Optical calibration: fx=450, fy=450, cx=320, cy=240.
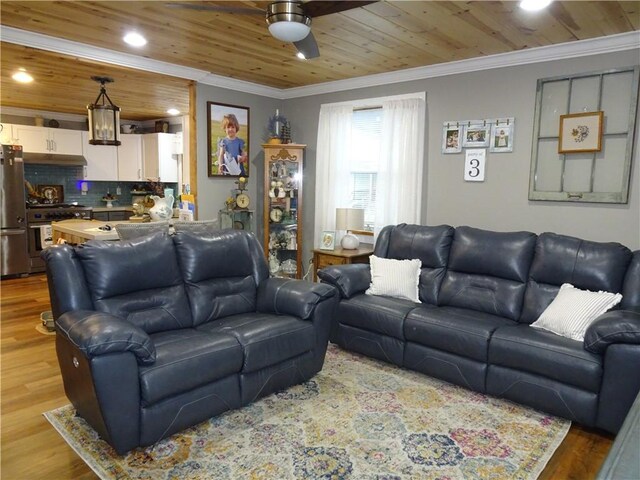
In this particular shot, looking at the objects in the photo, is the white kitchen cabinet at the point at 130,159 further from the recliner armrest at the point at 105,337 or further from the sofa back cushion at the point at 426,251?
the recliner armrest at the point at 105,337

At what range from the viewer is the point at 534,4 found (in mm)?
2707

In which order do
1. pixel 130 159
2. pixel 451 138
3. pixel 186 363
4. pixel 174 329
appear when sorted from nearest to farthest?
pixel 186 363 → pixel 174 329 → pixel 451 138 → pixel 130 159

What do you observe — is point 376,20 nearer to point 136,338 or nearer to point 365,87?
point 365,87

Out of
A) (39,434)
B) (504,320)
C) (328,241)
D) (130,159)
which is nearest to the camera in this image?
(39,434)

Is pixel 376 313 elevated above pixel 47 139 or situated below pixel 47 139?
below

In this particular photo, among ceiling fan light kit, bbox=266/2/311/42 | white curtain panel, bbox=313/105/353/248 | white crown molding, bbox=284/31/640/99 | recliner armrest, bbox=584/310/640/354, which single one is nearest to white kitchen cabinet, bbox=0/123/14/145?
white crown molding, bbox=284/31/640/99

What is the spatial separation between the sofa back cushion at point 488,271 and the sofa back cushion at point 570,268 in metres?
0.08

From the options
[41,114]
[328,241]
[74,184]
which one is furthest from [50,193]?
[328,241]

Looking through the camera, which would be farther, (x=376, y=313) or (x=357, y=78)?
(x=357, y=78)

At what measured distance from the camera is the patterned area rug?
2.25 m

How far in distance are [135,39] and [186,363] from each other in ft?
8.81

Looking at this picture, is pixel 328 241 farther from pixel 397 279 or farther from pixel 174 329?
pixel 174 329

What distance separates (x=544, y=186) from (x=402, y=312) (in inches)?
67.6

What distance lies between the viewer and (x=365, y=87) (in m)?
4.99
